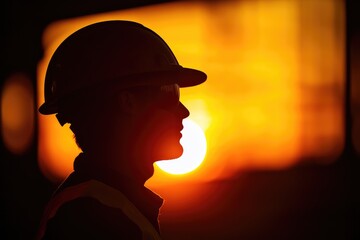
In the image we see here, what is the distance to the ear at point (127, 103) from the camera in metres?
1.38

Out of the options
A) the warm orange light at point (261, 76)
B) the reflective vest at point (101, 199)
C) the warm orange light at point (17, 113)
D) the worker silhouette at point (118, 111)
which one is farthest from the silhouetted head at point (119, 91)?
the warm orange light at point (17, 113)

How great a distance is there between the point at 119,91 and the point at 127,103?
0.05 m

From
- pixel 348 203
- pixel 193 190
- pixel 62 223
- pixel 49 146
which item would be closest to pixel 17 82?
pixel 49 146

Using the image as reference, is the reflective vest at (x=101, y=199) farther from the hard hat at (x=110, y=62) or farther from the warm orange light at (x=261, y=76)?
the warm orange light at (x=261, y=76)

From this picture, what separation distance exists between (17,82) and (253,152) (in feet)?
6.95

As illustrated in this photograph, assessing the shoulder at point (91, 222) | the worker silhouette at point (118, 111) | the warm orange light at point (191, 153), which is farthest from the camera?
the warm orange light at point (191, 153)

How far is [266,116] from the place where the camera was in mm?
4086

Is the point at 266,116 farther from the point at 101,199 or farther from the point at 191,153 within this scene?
the point at 101,199

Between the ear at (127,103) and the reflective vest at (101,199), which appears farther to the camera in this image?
the ear at (127,103)

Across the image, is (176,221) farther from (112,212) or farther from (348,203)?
(112,212)

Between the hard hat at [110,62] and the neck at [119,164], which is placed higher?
the hard hat at [110,62]

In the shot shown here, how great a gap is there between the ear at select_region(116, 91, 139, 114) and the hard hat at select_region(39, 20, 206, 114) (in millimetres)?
33

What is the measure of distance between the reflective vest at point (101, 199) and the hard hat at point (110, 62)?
30cm

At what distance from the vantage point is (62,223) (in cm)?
113
